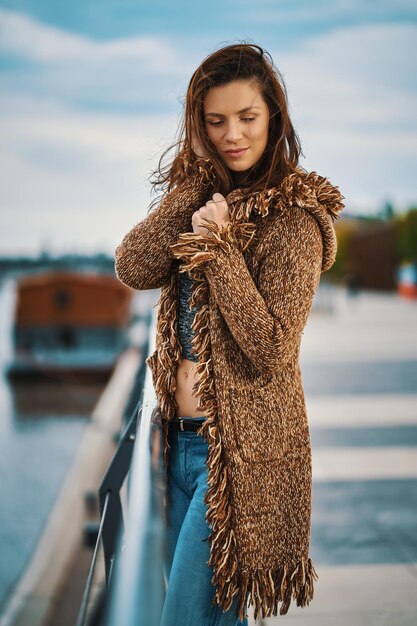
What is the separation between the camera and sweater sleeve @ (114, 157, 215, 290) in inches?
72.7

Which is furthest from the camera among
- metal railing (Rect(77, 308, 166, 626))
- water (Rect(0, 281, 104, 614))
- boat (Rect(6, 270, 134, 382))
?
boat (Rect(6, 270, 134, 382))

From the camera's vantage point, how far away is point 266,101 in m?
1.81

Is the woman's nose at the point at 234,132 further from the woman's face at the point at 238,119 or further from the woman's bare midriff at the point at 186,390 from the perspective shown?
the woman's bare midriff at the point at 186,390

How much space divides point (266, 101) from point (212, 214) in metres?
0.30

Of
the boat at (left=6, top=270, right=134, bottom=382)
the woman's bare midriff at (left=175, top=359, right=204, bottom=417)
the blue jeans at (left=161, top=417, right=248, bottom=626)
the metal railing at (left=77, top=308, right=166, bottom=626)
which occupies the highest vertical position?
the woman's bare midriff at (left=175, top=359, right=204, bottom=417)

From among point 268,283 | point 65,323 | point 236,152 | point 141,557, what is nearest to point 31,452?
point 65,323

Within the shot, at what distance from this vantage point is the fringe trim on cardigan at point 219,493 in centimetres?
164

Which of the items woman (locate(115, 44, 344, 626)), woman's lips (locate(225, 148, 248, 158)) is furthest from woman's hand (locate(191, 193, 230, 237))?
woman's lips (locate(225, 148, 248, 158))

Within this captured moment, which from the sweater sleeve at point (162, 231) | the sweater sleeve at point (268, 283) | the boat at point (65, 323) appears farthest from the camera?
the boat at point (65, 323)

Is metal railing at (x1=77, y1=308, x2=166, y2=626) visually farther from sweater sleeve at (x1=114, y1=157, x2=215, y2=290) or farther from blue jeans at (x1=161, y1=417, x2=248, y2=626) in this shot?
sweater sleeve at (x1=114, y1=157, x2=215, y2=290)

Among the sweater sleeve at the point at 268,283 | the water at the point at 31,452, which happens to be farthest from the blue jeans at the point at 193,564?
the water at the point at 31,452

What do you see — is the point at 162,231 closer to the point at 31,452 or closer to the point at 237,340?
the point at 237,340

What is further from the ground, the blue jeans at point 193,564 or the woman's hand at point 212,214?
the woman's hand at point 212,214

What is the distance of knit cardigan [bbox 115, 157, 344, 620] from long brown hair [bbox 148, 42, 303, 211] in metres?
0.08
